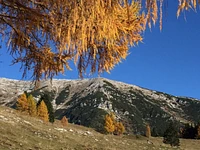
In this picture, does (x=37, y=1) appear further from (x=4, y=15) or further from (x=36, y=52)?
(x=36, y=52)

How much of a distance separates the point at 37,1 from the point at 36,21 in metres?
0.36

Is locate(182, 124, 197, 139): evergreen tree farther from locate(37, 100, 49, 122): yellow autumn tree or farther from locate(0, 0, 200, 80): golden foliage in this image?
locate(0, 0, 200, 80): golden foliage

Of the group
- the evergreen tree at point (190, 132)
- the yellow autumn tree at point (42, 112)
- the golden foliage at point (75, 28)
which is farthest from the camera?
the evergreen tree at point (190, 132)

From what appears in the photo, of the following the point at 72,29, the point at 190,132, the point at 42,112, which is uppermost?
the point at 42,112

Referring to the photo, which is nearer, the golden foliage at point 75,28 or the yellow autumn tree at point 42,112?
the golden foliage at point 75,28

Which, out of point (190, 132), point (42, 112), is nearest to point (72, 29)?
point (42, 112)

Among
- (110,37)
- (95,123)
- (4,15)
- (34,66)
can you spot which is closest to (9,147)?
(34,66)

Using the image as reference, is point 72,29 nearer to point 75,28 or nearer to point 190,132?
point 75,28

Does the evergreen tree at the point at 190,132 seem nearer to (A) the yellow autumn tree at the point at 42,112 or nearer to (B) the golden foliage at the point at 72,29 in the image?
(A) the yellow autumn tree at the point at 42,112

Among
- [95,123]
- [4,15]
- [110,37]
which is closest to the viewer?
[110,37]

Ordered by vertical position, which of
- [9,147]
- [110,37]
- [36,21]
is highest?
[36,21]

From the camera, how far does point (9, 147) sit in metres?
20.8

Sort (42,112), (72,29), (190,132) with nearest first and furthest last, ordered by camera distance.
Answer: (72,29), (42,112), (190,132)

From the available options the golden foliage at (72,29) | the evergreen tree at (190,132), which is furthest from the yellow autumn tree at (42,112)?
the golden foliage at (72,29)
